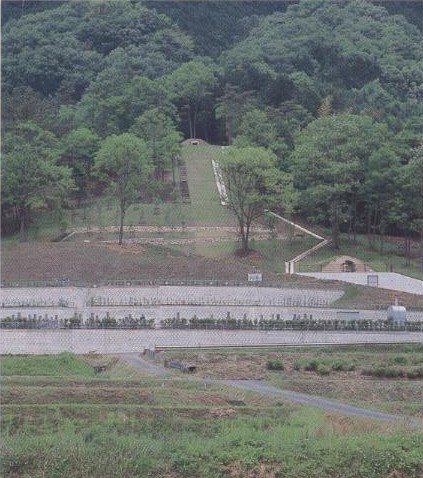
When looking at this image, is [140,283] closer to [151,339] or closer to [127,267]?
[127,267]

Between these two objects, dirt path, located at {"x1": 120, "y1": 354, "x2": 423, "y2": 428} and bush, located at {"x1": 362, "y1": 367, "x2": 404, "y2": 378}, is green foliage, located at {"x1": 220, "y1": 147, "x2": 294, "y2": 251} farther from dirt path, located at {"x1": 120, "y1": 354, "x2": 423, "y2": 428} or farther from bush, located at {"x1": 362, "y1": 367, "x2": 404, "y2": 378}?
bush, located at {"x1": 362, "y1": 367, "x2": 404, "y2": 378}

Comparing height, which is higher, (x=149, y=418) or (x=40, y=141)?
(x=40, y=141)

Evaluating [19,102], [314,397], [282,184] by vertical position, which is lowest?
[314,397]

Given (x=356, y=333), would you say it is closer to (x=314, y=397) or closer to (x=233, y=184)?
(x=314, y=397)

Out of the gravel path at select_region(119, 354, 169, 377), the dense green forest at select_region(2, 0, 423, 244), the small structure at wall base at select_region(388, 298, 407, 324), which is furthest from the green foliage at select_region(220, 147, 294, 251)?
the gravel path at select_region(119, 354, 169, 377)

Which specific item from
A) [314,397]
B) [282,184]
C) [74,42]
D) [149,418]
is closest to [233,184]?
[282,184]

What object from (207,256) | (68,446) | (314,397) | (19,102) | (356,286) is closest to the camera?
(68,446)

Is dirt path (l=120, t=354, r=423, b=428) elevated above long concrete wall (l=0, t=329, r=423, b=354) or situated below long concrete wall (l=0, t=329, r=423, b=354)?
below
